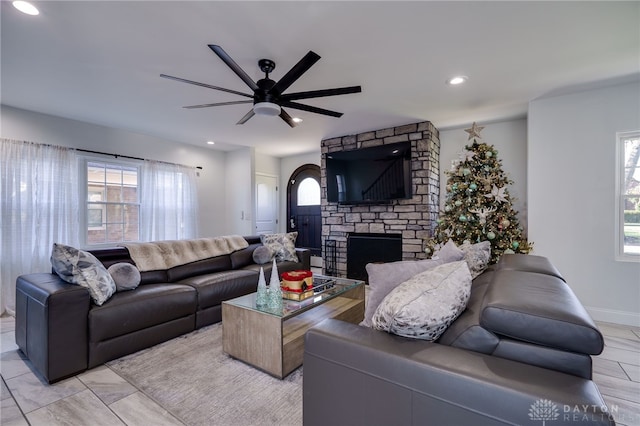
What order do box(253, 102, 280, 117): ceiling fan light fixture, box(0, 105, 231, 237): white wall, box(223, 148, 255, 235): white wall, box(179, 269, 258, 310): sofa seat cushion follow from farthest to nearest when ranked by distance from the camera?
box(223, 148, 255, 235): white wall
box(0, 105, 231, 237): white wall
box(179, 269, 258, 310): sofa seat cushion
box(253, 102, 280, 117): ceiling fan light fixture

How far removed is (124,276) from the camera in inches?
105

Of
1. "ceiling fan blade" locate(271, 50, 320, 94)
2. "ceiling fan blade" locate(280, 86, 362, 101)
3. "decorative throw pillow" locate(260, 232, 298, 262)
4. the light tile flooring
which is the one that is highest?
"ceiling fan blade" locate(271, 50, 320, 94)

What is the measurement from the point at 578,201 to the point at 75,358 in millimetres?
5131

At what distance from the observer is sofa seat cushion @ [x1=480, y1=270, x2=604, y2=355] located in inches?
37.4

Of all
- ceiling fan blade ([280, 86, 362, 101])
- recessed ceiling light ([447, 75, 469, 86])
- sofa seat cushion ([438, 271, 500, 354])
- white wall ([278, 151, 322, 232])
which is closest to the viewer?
sofa seat cushion ([438, 271, 500, 354])

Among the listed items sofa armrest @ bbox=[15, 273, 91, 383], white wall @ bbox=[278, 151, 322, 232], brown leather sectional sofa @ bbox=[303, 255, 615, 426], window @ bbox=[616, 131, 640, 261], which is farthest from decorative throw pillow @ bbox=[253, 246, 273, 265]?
window @ bbox=[616, 131, 640, 261]

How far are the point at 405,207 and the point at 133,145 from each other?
458cm

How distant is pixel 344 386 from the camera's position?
1.21 metres

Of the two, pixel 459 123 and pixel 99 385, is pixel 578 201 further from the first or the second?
pixel 99 385

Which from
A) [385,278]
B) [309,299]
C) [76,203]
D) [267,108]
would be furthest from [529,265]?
[76,203]

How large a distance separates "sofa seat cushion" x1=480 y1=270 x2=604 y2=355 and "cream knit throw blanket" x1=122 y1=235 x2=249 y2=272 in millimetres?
3269

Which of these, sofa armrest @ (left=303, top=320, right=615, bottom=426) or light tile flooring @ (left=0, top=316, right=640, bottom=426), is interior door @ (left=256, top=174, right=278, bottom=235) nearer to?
light tile flooring @ (left=0, top=316, right=640, bottom=426)

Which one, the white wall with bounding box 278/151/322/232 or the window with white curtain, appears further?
the white wall with bounding box 278/151/322/232

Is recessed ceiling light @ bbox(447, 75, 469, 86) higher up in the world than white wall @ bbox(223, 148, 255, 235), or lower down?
higher up
